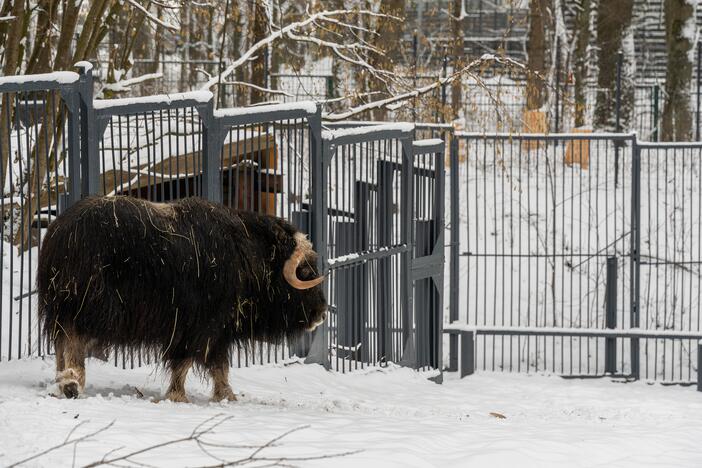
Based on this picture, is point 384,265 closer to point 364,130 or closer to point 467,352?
point 364,130

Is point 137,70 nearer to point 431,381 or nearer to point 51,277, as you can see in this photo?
point 431,381

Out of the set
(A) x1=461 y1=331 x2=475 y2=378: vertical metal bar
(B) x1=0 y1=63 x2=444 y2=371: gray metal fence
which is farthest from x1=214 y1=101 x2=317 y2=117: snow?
(A) x1=461 y1=331 x2=475 y2=378: vertical metal bar

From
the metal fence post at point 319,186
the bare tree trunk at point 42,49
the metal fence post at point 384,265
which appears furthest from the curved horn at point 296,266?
the bare tree trunk at point 42,49

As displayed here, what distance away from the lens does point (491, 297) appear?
16359 mm

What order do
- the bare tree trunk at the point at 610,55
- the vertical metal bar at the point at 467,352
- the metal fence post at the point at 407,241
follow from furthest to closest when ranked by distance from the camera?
1. the bare tree trunk at the point at 610,55
2. the vertical metal bar at the point at 467,352
3. the metal fence post at the point at 407,241

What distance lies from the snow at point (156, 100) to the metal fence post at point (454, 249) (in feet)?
15.9

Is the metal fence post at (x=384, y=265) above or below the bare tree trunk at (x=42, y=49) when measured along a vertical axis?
below

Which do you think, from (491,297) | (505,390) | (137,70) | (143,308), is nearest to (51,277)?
(143,308)

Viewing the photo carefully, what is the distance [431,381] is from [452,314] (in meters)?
2.00

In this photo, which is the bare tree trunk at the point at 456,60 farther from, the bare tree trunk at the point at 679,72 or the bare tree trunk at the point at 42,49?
the bare tree trunk at the point at 42,49

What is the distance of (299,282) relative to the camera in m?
7.75

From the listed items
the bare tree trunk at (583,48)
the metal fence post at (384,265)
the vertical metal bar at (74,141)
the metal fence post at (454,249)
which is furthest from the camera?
the bare tree trunk at (583,48)

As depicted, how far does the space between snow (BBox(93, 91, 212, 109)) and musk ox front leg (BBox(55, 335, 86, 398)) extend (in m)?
1.64

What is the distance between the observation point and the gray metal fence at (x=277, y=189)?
7777 millimetres
